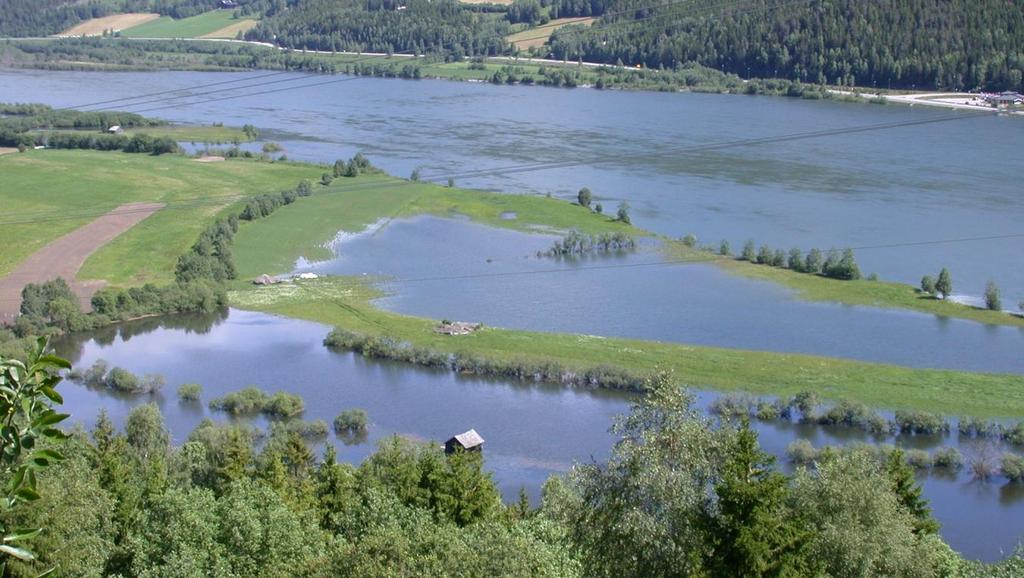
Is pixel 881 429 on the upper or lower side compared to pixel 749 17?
lower

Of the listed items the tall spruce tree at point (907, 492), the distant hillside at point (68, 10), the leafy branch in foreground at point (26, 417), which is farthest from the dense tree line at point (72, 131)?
the leafy branch in foreground at point (26, 417)

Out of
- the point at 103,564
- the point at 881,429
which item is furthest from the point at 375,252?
the point at 103,564

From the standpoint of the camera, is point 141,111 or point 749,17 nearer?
point 141,111

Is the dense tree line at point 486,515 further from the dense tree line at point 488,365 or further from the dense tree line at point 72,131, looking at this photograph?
the dense tree line at point 72,131

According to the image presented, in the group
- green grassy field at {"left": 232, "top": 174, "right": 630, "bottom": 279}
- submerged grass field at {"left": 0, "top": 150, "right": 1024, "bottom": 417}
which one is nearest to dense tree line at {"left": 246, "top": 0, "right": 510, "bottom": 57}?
submerged grass field at {"left": 0, "top": 150, "right": 1024, "bottom": 417}

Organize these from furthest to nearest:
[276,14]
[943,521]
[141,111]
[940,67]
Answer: [276,14]
[940,67]
[141,111]
[943,521]

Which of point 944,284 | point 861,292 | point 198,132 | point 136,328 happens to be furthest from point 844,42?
point 136,328

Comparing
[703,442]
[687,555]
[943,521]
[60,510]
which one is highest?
[703,442]

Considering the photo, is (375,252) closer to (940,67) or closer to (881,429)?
(881,429)
